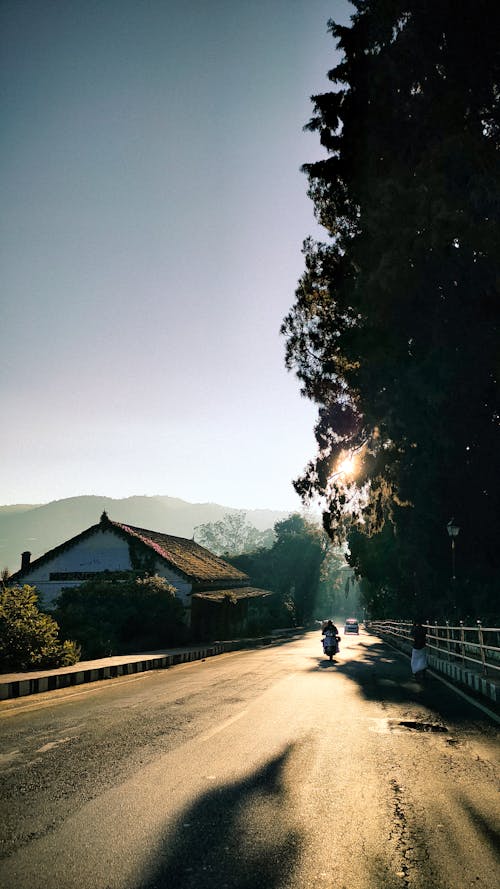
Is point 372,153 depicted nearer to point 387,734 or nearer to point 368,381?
point 368,381

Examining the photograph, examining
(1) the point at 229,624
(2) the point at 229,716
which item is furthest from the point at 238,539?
(2) the point at 229,716

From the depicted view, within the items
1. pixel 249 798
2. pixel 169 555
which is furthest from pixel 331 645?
pixel 169 555

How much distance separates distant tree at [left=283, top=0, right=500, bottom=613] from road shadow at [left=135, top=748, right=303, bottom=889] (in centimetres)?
1287

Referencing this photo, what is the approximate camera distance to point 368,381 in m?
18.2

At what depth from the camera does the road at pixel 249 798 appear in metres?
3.40

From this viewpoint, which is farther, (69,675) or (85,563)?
(85,563)

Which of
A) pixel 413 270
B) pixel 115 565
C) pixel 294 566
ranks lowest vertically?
pixel 115 565

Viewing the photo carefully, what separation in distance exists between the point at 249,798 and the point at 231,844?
957mm

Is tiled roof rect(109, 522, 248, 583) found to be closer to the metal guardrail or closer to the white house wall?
the white house wall

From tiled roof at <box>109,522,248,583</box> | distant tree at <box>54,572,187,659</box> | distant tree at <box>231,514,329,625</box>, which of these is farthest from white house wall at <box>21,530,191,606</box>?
distant tree at <box>231,514,329,625</box>

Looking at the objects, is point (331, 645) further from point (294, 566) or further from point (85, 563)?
point (294, 566)

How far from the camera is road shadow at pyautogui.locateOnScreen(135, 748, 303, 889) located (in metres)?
3.28

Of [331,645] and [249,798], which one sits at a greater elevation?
[249,798]

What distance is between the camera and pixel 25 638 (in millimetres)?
15312
